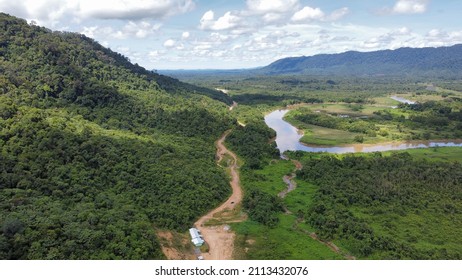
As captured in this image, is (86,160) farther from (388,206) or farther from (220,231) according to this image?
(388,206)

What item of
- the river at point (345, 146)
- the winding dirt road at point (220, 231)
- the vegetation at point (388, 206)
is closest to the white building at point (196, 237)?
the winding dirt road at point (220, 231)

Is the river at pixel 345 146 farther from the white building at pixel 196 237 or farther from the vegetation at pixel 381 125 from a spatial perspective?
the white building at pixel 196 237

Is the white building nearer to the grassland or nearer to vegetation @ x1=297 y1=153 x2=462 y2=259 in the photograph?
the grassland

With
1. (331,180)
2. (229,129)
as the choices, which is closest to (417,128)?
(229,129)

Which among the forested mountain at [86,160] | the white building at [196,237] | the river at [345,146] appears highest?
the forested mountain at [86,160]

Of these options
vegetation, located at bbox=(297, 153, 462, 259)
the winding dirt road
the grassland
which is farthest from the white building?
vegetation, located at bbox=(297, 153, 462, 259)

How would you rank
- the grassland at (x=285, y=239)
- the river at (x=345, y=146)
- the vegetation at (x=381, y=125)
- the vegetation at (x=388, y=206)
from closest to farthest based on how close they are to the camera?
the grassland at (x=285, y=239), the vegetation at (x=388, y=206), the river at (x=345, y=146), the vegetation at (x=381, y=125)
